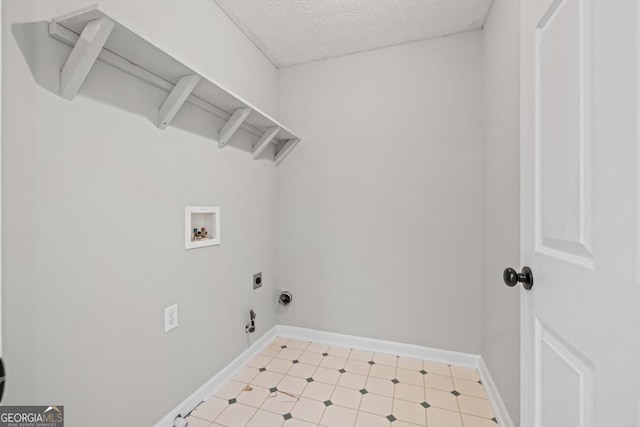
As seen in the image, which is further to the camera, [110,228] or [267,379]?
[267,379]

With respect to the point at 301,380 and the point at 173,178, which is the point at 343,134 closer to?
the point at 173,178

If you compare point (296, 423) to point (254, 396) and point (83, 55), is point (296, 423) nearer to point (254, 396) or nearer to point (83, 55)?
point (254, 396)

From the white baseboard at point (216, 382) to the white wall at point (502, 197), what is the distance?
167 centimetres

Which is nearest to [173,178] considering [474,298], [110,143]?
[110,143]

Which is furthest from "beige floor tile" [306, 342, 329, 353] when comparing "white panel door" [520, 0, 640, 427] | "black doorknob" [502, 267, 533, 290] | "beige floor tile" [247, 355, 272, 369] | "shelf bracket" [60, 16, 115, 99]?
"shelf bracket" [60, 16, 115, 99]

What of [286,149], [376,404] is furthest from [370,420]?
[286,149]

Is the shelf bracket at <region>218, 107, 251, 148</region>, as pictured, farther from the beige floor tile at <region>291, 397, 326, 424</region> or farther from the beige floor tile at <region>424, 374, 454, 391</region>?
the beige floor tile at <region>424, 374, 454, 391</region>

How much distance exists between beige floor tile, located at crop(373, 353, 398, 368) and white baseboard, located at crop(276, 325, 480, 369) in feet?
0.11

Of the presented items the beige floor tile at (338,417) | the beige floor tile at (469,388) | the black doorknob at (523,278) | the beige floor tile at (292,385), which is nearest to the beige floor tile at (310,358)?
the beige floor tile at (292,385)

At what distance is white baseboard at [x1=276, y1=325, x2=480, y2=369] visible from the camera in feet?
6.43

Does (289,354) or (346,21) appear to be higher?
(346,21)

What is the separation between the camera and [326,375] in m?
1.84

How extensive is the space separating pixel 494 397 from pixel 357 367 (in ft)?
2.82

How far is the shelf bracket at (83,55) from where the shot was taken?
85 centimetres
